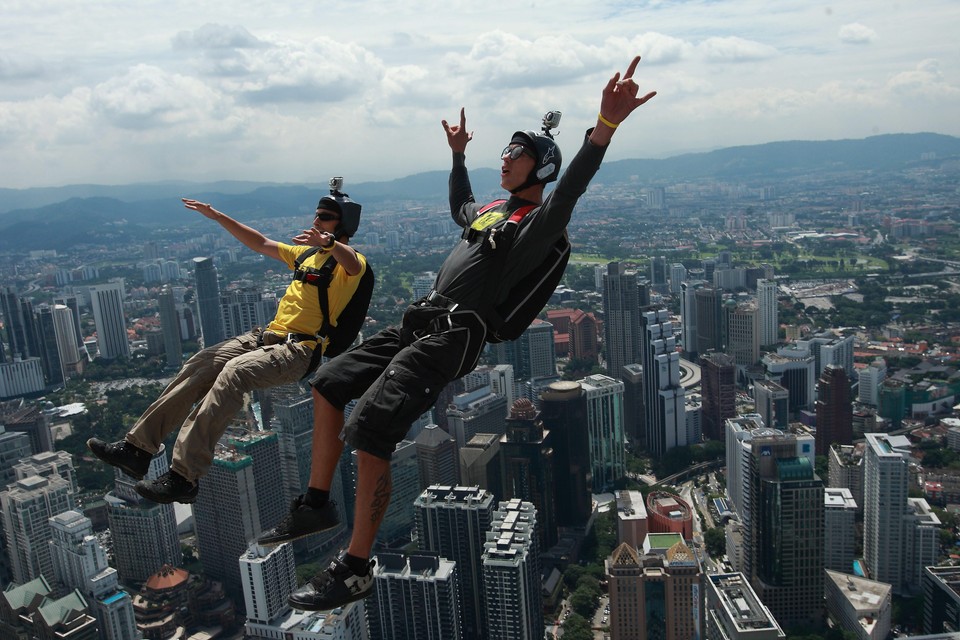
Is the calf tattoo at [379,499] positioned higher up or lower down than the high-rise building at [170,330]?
higher up

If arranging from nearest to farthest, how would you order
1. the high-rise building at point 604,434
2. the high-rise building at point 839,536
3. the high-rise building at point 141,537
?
the high-rise building at point 839,536 < the high-rise building at point 141,537 < the high-rise building at point 604,434

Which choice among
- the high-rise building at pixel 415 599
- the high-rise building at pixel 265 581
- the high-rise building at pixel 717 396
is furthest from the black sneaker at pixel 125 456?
the high-rise building at pixel 717 396

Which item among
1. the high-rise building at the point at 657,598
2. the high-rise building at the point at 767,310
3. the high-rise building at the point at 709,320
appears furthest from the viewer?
the high-rise building at the point at 709,320

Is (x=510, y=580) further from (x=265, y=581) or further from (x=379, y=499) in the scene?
(x=379, y=499)

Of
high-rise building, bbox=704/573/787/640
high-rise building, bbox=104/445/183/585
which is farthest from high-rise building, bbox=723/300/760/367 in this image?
high-rise building, bbox=104/445/183/585

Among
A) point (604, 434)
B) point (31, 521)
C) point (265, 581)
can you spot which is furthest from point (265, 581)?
point (604, 434)

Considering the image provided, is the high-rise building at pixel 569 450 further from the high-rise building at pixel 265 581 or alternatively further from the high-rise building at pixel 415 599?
the high-rise building at pixel 265 581

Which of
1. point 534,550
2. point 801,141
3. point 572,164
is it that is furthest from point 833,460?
point 801,141
